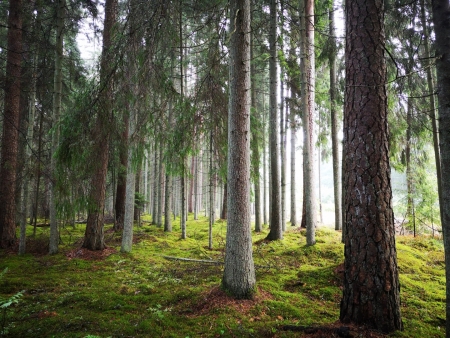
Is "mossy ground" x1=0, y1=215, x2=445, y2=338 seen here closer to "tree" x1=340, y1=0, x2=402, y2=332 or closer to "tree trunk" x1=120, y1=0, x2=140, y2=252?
"tree" x1=340, y1=0, x2=402, y2=332

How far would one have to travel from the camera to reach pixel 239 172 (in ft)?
14.4

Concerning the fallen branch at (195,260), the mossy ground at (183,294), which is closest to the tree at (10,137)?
the mossy ground at (183,294)

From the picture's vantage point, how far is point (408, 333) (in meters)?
2.99

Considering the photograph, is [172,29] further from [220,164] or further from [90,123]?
[220,164]

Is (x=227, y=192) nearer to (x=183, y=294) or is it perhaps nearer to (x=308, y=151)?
(x=183, y=294)

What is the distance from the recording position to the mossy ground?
11.3 feet

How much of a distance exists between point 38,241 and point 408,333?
9952mm

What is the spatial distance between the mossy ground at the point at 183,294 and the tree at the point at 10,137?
95 cm

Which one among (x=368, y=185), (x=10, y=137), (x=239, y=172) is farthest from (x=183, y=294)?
(x=10, y=137)

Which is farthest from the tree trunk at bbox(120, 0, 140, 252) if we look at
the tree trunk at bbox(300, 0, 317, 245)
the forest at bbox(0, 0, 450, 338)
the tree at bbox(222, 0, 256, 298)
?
the tree trunk at bbox(300, 0, 317, 245)

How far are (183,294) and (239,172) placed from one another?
2.45 metres

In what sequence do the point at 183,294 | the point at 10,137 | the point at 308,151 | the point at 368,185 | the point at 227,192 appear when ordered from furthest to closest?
the point at 10,137, the point at 308,151, the point at 227,192, the point at 183,294, the point at 368,185

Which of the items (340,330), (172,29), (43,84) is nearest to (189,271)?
(340,330)

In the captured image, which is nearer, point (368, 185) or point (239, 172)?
point (368, 185)
